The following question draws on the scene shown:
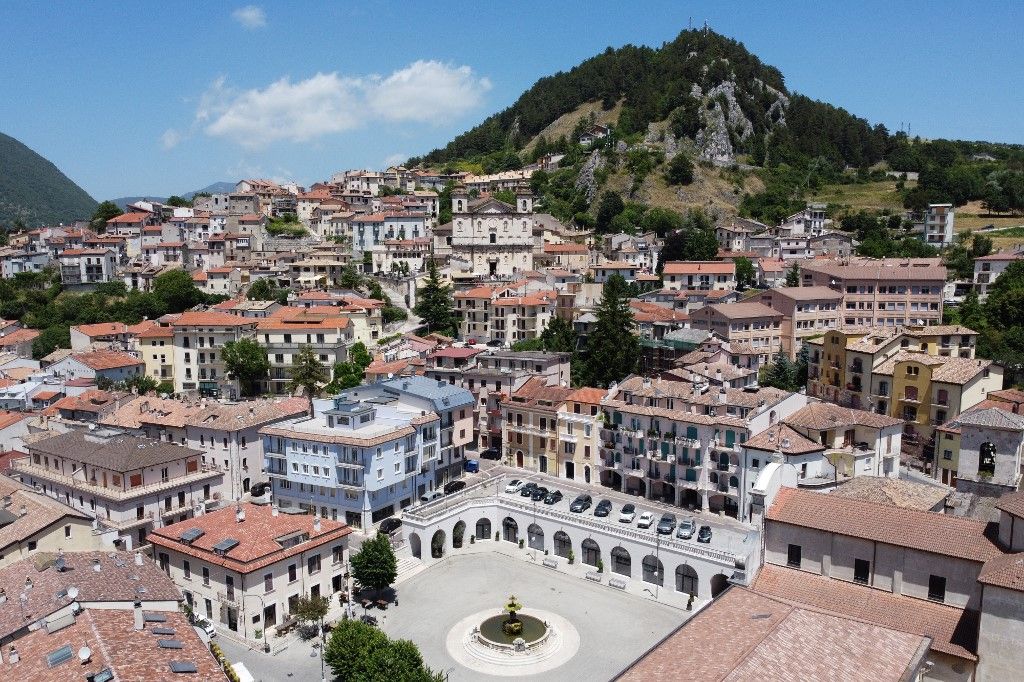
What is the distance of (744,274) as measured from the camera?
89625mm

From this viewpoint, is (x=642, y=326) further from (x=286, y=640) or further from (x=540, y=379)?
(x=286, y=640)

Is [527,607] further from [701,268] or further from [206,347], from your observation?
[701,268]

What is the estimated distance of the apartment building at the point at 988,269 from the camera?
7756 centimetres

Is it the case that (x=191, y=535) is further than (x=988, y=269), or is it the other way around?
(x=988, y=269)

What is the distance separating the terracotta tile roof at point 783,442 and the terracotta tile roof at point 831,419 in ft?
5.03

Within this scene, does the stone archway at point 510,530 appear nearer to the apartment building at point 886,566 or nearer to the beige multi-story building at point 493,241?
the apartment building at point 886,566

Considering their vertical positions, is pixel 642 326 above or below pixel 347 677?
above

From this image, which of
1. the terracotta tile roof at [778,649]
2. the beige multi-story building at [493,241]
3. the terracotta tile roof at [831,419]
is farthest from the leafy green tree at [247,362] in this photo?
the terracotta tile roof at [778,649]

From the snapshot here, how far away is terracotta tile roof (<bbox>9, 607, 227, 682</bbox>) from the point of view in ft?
73.3

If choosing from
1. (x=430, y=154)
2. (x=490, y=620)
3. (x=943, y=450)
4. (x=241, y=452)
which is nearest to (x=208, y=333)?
(x=241, y=452)

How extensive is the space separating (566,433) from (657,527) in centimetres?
1348

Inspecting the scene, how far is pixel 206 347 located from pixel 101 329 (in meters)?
15.0

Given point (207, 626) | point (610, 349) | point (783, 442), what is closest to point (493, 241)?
point (610, 349)

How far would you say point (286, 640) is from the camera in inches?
1417
